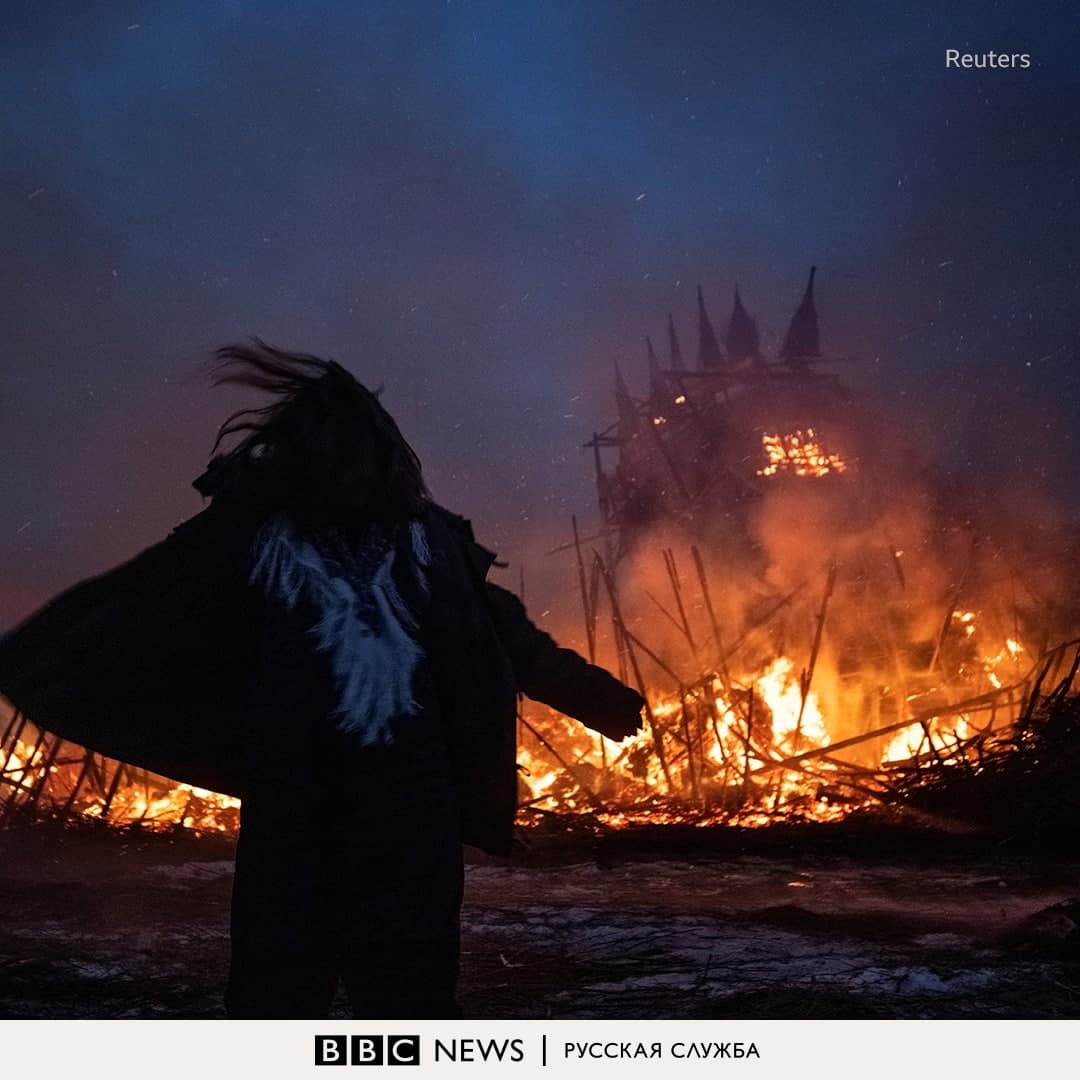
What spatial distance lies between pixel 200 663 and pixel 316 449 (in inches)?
19.9

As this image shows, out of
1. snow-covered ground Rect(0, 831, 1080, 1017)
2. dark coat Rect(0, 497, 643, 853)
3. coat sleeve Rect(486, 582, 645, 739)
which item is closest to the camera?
dark coat Rect(0, 497, 643, 853)

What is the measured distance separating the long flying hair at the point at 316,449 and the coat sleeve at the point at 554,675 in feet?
1.03

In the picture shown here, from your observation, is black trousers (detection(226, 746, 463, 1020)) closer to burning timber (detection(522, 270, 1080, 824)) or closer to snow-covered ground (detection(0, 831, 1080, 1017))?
snow-covered ground (detection(0, 831, 1080, 1017))

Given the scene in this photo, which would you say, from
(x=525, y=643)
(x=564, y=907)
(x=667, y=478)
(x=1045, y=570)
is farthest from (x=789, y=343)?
(x=525, y=643)

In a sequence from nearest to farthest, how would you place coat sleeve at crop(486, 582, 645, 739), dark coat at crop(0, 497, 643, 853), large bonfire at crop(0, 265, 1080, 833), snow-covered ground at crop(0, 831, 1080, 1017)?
dark coat at crop(0, 497, 643, 853) < coat sleeve at crop(486, 582, 645, 739) < snow-covered ground at crop(0, 831, 1080, 1017) < large bonfire at crop(0, 265, 1080, 833)

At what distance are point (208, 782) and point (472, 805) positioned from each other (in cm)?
57

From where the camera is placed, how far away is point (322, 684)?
1.72 m

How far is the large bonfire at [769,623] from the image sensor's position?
5.35 meters
